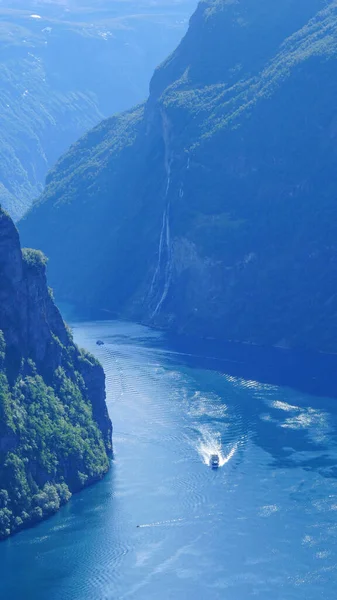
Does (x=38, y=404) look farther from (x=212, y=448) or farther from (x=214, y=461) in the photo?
(x=212, y=448)

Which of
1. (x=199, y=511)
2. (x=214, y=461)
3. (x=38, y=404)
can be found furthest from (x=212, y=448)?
(x=38, y=404)

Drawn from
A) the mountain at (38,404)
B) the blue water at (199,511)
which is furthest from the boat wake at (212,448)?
the mountain at (38,404)

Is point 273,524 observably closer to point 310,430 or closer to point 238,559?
point 238,559

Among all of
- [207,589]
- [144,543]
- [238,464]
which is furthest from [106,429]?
[207,589]

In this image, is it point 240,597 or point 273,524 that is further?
point 273,524

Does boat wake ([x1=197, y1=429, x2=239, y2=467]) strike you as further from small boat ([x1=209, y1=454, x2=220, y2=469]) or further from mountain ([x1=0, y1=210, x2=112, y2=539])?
mountain ([x1=0, y1=210, x2=112, y2=539])

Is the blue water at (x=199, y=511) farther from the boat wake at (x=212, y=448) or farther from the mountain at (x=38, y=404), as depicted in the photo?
the mountain at (x=38, y=404)
